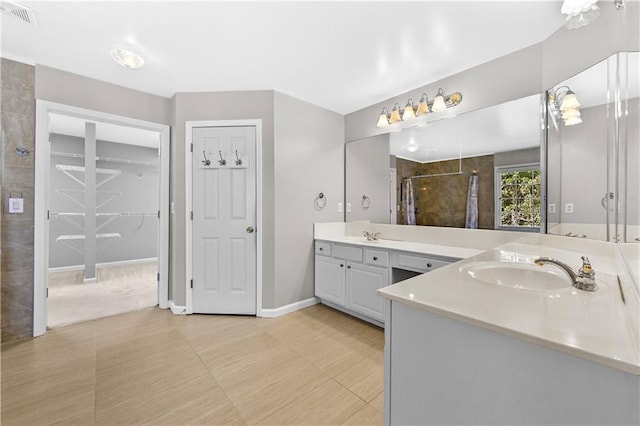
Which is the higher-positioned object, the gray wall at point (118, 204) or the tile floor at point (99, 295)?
the gray wall at point (118, 204)

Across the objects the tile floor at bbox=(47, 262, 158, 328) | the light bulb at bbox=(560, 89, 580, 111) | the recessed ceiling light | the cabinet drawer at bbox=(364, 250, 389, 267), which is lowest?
the tile floor at bbox=(47, 262, 158, 328)

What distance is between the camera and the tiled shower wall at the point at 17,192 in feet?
7.18

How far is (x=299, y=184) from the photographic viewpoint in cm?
302

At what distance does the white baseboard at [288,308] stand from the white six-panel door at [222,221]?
29 centimetres

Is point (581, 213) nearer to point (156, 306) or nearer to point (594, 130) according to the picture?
point (594, 130)

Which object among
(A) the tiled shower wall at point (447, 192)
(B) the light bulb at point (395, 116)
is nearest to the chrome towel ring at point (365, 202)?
(A) the tiled shower wall at point (447, 192)

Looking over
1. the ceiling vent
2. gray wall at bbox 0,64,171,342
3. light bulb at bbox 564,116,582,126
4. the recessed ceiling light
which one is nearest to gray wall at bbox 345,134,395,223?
light bulb at bbox 564,116,582,126

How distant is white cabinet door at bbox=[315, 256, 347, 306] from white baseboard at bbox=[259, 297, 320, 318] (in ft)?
0.39

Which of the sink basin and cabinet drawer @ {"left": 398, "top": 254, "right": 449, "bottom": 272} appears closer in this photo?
the sink basin

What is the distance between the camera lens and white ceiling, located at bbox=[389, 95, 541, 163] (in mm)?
2025

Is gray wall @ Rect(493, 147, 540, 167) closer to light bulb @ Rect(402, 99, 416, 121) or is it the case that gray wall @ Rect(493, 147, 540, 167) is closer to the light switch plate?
light bulb @ Rect(402, 99, 416, 121)

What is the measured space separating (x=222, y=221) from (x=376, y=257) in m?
1.64

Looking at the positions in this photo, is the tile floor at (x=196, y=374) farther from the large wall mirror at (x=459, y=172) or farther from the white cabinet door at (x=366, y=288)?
the large wall mirror at (x=459, y=172)

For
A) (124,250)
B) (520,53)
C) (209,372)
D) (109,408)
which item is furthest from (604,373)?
(124,250)
